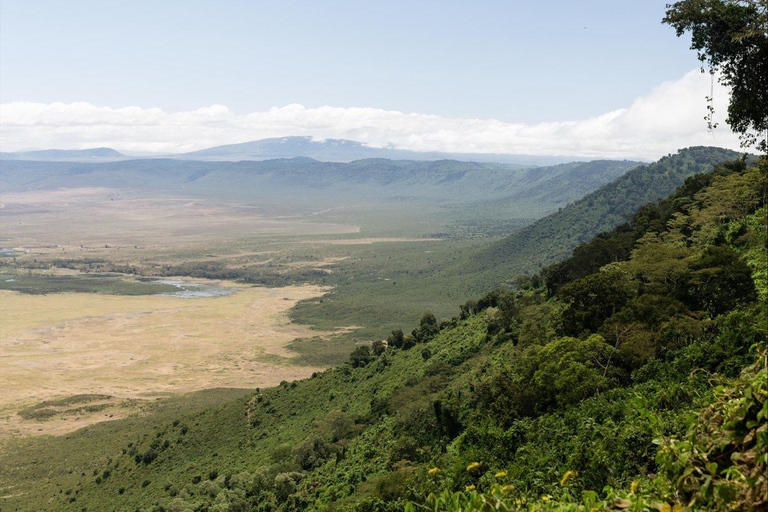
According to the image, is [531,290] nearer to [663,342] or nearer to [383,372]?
[383,372]

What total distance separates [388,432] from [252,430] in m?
18.3

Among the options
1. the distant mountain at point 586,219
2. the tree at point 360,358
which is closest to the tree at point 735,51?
the tree at point 360,358

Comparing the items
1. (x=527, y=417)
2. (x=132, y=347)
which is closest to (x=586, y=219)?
(x=132, y=347)

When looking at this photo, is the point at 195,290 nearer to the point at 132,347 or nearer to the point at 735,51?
the point at 132,347

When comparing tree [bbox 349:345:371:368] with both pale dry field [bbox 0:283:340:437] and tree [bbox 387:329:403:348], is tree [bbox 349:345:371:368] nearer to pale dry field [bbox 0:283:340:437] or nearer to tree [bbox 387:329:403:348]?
tree [bbox 387:329:403:348]

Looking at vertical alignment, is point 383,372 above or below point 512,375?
below

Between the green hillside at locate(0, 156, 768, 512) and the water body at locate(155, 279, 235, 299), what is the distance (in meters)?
83.3

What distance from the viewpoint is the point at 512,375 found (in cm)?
2998

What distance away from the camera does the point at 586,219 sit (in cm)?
13850

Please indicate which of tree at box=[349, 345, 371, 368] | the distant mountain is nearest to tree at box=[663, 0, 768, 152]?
tree at box=[349, 345, 371, 368]

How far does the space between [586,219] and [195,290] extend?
9771 cm

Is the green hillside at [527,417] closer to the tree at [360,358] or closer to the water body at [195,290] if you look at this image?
the tree at [360,358]

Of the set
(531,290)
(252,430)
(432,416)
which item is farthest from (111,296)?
(432,416)

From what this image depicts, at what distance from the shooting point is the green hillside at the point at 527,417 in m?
6.58
